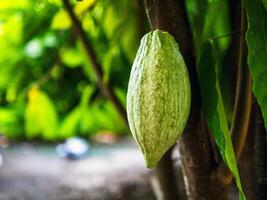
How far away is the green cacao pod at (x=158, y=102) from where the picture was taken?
465 millimetres

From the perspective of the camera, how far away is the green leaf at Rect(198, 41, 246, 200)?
490mm

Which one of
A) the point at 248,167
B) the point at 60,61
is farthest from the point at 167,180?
the point at 60,61

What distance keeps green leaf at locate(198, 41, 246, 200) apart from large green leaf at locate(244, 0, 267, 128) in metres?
0.04

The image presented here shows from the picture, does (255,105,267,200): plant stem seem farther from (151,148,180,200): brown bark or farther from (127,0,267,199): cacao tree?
(151,148,180,200): brown bark

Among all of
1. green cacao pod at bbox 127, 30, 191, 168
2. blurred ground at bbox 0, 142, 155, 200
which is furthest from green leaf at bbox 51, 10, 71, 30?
blurred ground at bbox 0, 142, 155, 200

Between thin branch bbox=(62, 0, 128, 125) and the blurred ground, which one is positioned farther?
the blurred ground

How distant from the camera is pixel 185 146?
60 cm

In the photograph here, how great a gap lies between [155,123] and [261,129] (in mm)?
214

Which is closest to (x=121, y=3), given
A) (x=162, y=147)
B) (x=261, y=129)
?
(x=261, y=129)

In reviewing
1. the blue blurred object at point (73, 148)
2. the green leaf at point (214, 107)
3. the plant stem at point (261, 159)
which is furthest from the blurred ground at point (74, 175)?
the green leaf at point (214, 107)

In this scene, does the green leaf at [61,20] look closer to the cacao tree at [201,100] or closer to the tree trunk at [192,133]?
the cacao tree at [201,100]

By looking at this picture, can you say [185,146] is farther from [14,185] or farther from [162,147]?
[14,185]

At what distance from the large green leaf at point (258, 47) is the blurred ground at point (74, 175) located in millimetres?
1162

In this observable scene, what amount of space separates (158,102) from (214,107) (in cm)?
8
